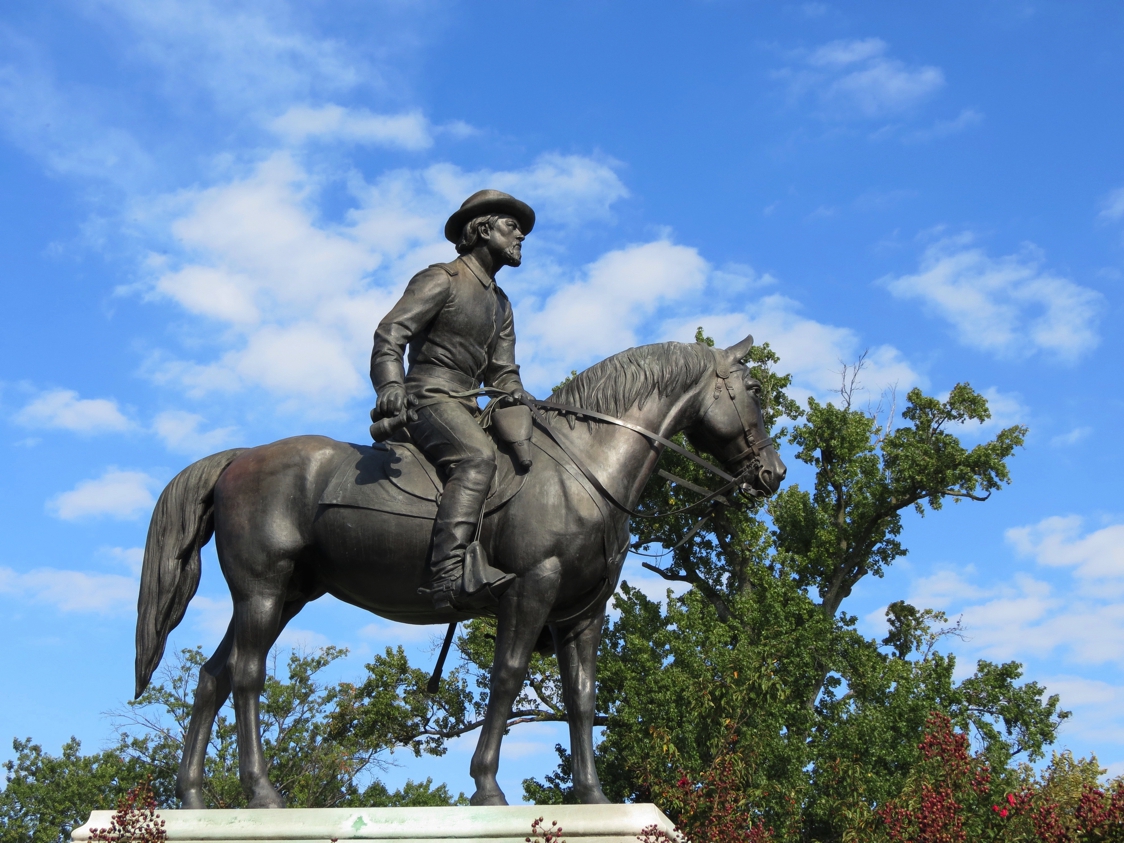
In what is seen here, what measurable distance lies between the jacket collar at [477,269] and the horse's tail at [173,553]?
5.86 feet

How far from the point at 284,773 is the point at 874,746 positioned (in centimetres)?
1467

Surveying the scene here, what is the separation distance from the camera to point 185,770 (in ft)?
20.6

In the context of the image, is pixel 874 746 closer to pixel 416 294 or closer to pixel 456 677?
pixel 456 677

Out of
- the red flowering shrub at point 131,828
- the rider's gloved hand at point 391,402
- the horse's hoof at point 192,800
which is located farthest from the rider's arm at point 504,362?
the red flowering shrub at point 131,828

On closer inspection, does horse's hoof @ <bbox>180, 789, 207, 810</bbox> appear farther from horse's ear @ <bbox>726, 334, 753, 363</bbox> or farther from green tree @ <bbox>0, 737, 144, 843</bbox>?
green tree @ <bbox>0, 737, 144, 843</bbox>

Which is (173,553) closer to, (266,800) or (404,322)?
(266,800)

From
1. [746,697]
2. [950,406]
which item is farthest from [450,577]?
[950,406]

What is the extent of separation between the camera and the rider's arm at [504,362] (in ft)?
22.5

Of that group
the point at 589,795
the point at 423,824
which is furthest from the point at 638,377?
the point at 423,824

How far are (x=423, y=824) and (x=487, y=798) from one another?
42cm

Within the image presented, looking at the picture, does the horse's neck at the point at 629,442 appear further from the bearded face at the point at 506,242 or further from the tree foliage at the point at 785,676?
the tree foliage at the point at 785,676

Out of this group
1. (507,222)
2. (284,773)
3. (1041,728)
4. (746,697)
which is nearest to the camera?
(507,222)

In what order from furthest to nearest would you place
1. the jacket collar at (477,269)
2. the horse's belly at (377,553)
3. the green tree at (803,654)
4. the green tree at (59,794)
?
the green tree at (59,794) → the green tree at (803,654) → the jacket collar at (477,269) → the horse's belly at (377,553)

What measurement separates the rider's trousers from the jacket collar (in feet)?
2.81
